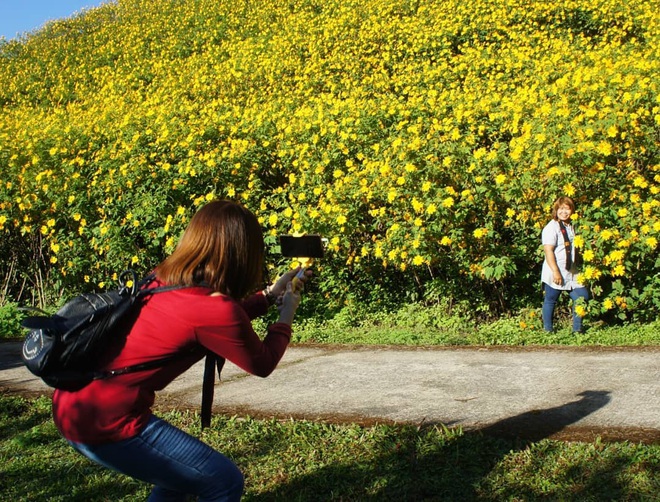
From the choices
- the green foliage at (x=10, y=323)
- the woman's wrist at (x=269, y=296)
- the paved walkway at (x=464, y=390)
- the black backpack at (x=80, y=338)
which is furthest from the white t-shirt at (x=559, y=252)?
the green foliage at (x=10, y=323)

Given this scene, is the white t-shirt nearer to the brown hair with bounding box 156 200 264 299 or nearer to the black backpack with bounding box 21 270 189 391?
the brown hair with bounding box 156 200 264 299

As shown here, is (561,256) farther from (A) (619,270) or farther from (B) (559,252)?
(A) (619,270)

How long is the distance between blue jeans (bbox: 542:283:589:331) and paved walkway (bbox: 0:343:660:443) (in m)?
0.68

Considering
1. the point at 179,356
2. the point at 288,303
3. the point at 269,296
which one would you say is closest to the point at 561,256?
the point at 269,296

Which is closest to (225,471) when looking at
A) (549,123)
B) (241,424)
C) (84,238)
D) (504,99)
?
(241,424)

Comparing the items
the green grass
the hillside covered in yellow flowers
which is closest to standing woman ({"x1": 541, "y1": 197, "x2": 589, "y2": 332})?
the hillside covered in yellow flowers

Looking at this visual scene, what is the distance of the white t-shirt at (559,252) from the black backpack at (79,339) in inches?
155

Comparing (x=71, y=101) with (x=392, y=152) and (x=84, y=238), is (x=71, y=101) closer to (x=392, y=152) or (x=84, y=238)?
(x=84, y=238)

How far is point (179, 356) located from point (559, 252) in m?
4.02

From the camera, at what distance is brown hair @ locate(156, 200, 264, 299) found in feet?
7.34

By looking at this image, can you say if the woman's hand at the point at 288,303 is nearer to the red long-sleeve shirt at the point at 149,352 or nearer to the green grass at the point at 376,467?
the red long-sleeve shirt at the point at 149,352

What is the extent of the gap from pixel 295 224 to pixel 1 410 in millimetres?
2618

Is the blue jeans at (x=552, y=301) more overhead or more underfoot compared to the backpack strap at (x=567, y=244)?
more underfoot

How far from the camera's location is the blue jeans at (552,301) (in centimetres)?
559
